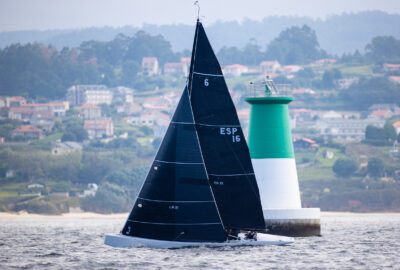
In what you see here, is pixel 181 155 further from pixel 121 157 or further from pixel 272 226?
pixel 121 157

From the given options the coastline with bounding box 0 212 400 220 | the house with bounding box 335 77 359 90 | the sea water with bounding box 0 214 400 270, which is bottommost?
the coastline with bounding box 0 212 400 220

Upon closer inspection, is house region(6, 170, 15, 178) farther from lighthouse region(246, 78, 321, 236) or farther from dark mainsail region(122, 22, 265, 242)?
dark mainsail region(122, 22, 265, 242)

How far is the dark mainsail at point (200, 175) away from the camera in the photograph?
30125mm

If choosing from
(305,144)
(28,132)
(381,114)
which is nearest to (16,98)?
(28,132)

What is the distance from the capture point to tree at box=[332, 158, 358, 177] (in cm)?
11294

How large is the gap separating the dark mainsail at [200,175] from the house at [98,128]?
11974cm

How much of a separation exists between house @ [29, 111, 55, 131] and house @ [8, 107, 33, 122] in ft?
4.36

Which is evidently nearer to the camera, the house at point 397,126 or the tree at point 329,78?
the house at point 397,126

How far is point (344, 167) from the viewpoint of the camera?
113 m

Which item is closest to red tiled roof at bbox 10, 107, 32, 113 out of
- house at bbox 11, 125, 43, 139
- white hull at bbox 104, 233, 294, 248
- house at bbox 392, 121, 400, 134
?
house at bbox 11, 125, 43, 139

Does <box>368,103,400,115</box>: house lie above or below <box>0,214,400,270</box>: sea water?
above

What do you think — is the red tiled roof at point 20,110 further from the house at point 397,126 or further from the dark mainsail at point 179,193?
the dark mainsail at point 179,193

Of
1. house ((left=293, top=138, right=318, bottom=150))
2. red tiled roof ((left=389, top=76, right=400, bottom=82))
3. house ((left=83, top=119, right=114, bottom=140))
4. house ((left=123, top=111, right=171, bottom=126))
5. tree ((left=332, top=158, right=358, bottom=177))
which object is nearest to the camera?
tree ((left=332, top=158, right=358, bottom=177))

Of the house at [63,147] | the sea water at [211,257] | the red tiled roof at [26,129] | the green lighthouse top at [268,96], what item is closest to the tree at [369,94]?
the house at [63,147]
